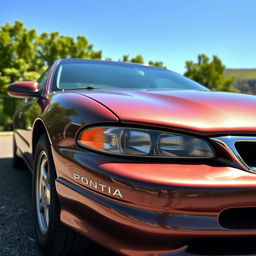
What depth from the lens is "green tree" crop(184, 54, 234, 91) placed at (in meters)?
27.9

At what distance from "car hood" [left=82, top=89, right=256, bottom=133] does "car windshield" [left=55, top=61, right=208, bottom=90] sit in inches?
34.5

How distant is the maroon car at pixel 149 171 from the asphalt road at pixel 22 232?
0.27 feet

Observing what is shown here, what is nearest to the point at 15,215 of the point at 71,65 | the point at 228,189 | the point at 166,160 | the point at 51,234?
the point at 51,234

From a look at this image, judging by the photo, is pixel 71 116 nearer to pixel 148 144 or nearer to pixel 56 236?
pixel 148 144

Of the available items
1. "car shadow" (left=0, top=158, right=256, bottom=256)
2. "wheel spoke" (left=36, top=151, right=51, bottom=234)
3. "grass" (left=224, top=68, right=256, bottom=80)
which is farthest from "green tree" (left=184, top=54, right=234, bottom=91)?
"grass" (left=224, top=68, right=256, bottom=80)

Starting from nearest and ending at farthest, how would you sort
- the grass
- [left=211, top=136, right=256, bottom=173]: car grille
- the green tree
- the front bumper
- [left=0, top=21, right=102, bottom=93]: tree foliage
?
1. the front bumper
2. [left=211, top=136, right=256, bottom=173]: car grille
3. [left=0, top=21, right=102, bottom=93]: tree foliage
4. the green tree
5. the grass

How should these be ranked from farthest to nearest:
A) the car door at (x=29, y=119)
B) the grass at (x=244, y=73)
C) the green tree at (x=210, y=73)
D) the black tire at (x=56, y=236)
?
the grass at (x=244, y=73)
the green tree at (x=210, y=73)
the car door at (x=29, y=119)
the black tire at (x=56, y=236)

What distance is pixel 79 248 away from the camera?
184 cm

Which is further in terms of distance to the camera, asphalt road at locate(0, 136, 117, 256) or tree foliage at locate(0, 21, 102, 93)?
tree foliage at locate(0, 21, 102, 93)

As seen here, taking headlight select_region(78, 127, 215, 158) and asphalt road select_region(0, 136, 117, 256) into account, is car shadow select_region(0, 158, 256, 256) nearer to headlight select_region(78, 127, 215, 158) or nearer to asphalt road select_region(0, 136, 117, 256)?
asphalt road select_region(0, 136, 117, 256)

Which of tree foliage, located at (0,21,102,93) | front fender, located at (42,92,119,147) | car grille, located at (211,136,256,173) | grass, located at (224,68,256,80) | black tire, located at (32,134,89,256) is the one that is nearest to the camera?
car grille, located at (211,136,256,173)

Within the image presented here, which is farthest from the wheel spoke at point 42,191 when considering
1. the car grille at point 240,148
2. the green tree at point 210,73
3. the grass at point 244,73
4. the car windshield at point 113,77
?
the grass at point 244,73

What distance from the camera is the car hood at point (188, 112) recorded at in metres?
1.50

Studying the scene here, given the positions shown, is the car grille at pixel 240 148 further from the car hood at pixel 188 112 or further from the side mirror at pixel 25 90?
the side mirror at pixel 25 90
